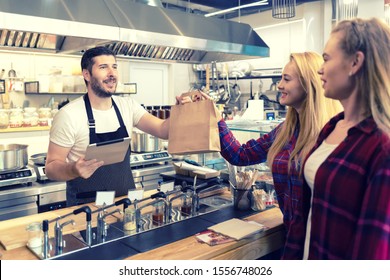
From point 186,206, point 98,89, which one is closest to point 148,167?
point 98,89

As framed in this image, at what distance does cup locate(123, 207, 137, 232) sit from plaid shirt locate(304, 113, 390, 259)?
2.71ft

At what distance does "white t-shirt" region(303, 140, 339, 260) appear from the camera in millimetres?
1312

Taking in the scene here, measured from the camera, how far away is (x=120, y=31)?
2.44 metres

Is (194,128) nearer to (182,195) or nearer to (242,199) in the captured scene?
(182,195)

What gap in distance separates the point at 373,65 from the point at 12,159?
8.66 feet

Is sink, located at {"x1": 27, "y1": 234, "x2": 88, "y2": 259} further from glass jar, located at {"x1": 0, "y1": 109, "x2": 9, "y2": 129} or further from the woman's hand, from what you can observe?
glass jar, located at {"x1": 0, "y1": 109, "x2": 9, "y2": 129}

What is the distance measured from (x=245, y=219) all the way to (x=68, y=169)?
3.11 feet

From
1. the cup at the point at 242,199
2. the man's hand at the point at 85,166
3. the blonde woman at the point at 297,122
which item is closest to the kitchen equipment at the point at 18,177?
the man's hand at the point at 85,166

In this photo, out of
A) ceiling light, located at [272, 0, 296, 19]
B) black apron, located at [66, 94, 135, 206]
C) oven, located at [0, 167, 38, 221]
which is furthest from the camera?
ceiling light, located at [272, 0, 296, 19]

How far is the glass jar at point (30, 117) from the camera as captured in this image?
4801 millimetres

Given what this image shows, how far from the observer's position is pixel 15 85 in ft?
17.1

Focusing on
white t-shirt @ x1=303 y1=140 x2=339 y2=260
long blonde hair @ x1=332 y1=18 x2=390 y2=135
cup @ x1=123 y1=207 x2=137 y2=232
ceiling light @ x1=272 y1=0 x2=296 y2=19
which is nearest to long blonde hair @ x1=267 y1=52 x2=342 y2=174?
white t-shirt @ x1=303 y1=140 x2=339 y2=260

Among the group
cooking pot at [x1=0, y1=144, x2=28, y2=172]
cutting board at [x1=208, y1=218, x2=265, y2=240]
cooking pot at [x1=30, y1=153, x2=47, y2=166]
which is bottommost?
cutting board at [x1=208, y1=218, x2=265, y2=240]

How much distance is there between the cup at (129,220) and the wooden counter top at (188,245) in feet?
0.45
